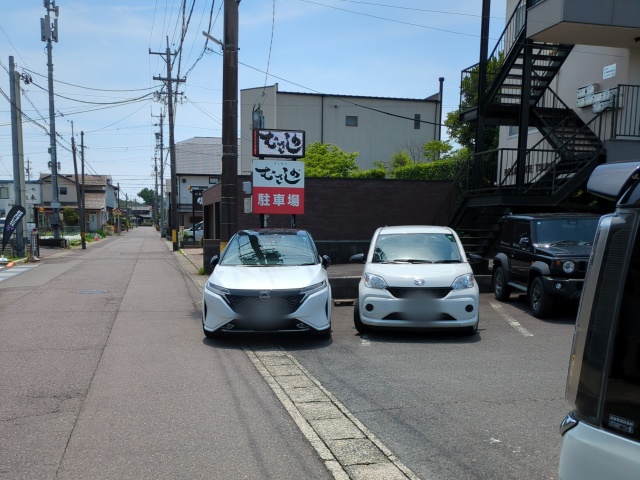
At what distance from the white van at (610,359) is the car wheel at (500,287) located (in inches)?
393

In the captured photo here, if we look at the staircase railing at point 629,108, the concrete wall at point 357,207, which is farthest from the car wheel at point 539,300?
the concrete wall at point 357,207

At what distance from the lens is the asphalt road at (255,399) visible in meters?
4.07

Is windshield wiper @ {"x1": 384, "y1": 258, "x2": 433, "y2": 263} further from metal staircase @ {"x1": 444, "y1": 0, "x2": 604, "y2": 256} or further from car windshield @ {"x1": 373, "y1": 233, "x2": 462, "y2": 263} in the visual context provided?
metal staircase @ {"x1": 444, "y1": 0, "x2": 604, "y2": 256}

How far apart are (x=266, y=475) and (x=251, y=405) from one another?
1.49m

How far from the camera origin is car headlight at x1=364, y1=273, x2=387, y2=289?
8.14 m

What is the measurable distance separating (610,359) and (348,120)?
3896 cm

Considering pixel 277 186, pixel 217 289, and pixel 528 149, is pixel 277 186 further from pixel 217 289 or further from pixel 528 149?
pixel 217 289

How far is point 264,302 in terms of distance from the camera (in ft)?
25.1

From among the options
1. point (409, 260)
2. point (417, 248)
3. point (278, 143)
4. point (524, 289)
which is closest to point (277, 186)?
point (278, 143)

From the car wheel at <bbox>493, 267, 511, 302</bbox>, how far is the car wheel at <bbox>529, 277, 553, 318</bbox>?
138 cm

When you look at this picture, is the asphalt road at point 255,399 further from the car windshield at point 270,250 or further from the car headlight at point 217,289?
the car windshield at point 270,250

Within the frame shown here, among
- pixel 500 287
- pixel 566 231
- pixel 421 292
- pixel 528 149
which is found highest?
pixel 528 149

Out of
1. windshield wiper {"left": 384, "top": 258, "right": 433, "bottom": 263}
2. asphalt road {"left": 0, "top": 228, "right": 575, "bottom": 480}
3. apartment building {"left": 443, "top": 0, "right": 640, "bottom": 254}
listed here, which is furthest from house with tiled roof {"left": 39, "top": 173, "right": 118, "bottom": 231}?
windshield wiper {"left": 384, "top": 258, "right": 433, "bottom": 263}

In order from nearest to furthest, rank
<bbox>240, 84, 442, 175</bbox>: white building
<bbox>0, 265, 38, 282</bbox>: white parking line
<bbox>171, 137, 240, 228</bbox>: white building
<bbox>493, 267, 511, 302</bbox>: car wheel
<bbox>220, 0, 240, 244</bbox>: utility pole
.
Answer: <bbox>493, 267, 511, 302</bbox>: car wheel < <bbox>220, 0, 240, 244</bbox>: utility pole < <bbox>0, 265, 38, 282</bbox>: white parking line < <bbox>240, 84, 442, 175</bbox>: white building < <bbox>171, 137, 240, 228</bbox>: white building
